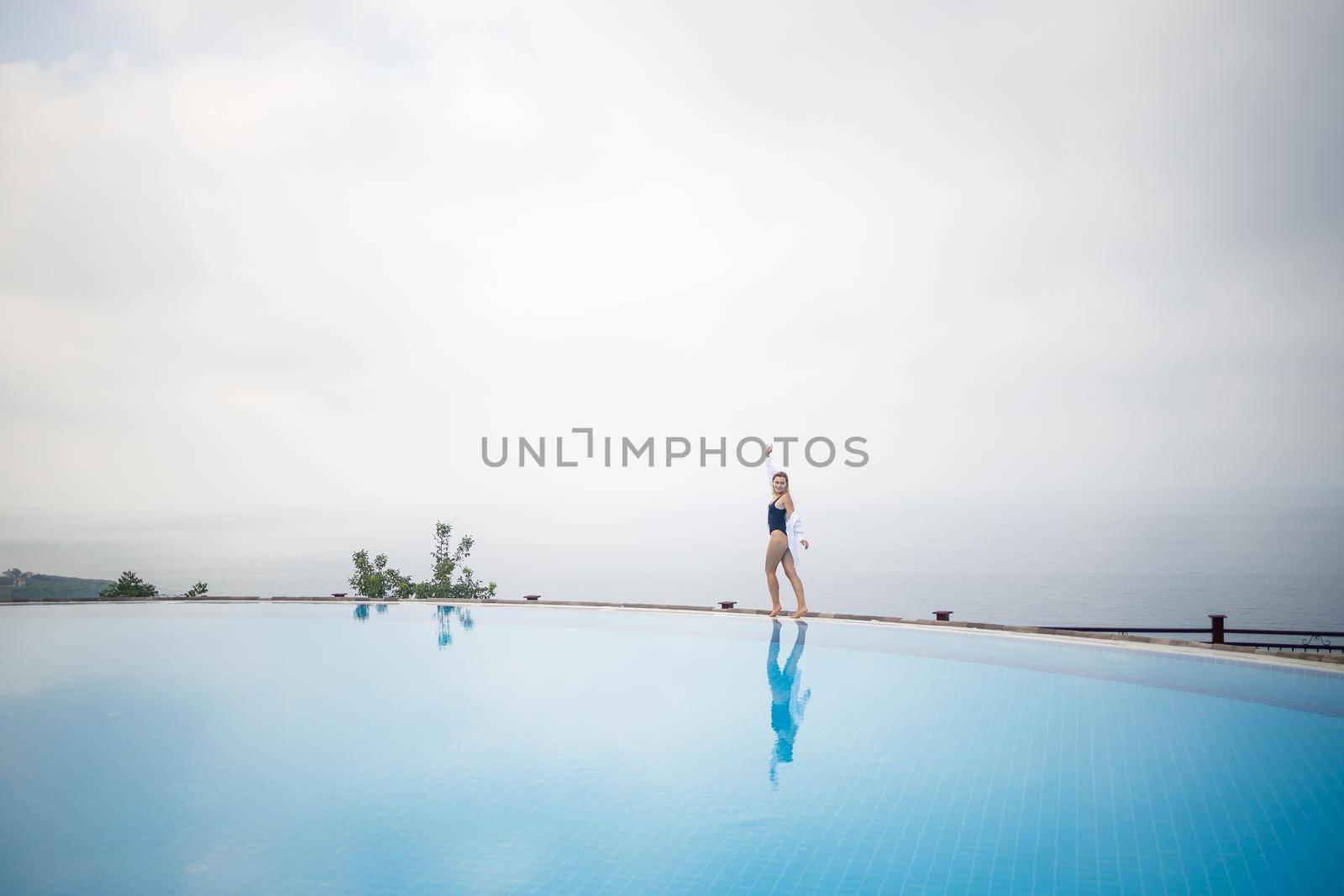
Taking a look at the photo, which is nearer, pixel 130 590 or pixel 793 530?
pixel 793 530

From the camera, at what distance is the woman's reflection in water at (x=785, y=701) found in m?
6.18

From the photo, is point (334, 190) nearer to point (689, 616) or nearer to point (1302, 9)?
point (1302, 9)

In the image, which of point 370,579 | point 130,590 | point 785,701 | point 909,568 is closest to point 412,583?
point 370,579

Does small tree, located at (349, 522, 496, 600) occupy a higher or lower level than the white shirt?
lower

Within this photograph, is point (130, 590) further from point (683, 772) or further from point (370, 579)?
point (683, 772)

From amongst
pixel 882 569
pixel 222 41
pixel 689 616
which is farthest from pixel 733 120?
pixel 882 569

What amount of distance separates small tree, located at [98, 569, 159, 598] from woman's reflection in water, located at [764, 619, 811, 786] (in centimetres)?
1487

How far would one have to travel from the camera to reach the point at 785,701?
7.62m

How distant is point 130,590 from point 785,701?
20.6 meters

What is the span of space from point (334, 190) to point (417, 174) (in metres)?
18.7

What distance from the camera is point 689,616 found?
502 inches

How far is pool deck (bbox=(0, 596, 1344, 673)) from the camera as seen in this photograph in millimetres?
8484

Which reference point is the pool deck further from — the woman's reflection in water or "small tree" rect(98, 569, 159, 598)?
"small tree" rect(98, 569, 159, 598)

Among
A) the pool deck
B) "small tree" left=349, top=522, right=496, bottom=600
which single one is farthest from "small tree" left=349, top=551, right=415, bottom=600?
the pool deck
